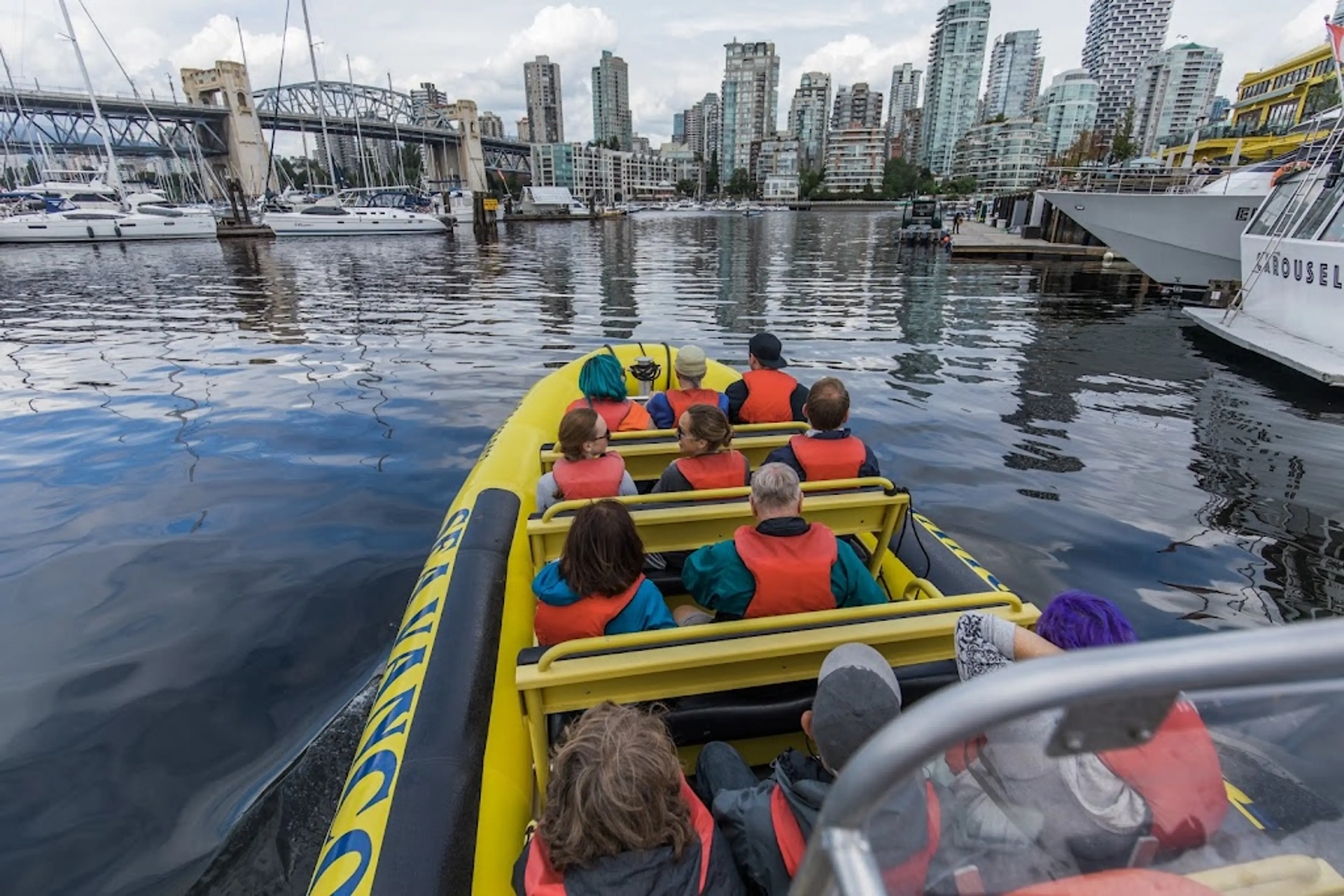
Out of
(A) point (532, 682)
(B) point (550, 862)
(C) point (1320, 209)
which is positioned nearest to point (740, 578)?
(A) point (532, 682)

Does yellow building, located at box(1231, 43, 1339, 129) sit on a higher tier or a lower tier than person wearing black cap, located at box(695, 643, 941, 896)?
higher

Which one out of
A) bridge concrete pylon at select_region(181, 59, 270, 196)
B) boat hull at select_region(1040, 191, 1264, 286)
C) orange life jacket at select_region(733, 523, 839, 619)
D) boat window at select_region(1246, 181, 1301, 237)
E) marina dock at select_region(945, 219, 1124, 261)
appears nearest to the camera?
orange life jacket at select_region(733, 523, 839, 619)

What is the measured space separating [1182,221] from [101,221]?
5364 centimetres

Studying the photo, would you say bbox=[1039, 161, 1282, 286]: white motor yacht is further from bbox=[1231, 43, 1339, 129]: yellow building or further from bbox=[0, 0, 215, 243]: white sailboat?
bbox=[0, 0, 215, 243]: white sailboat

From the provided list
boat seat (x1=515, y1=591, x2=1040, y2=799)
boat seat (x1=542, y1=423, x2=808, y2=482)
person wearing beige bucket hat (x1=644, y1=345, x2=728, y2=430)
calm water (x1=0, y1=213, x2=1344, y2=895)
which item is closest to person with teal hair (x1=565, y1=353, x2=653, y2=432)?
boat seat (x1=542, y1=423, x2=808, y2=482)

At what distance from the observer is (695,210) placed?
13912 centimetres

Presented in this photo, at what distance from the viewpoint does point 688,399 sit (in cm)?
548

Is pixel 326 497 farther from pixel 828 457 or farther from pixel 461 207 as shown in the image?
pixel 461 207

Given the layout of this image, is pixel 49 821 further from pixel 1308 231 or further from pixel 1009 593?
pixel 1308 231

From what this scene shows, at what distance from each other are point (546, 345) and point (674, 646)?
11.5m

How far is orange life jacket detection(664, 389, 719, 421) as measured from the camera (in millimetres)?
5438

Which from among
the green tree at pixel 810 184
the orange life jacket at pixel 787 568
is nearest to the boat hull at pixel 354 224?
the orange life jacket at pixel 787 568

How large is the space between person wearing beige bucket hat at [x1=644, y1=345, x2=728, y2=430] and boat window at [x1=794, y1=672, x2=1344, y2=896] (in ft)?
14.5

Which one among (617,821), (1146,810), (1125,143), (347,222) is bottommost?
(617,821)
